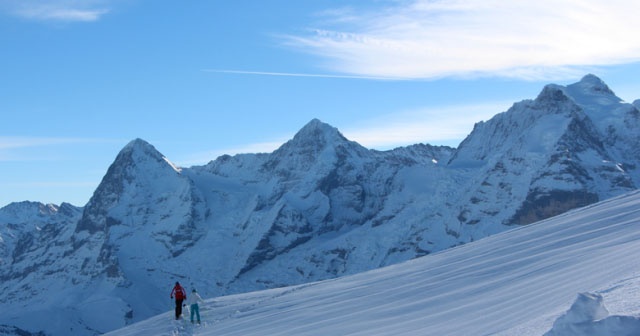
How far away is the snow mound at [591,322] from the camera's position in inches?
458

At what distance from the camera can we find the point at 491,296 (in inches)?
808

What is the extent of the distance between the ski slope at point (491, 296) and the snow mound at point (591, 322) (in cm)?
1

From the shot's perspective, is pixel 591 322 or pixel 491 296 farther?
pixel 491 296

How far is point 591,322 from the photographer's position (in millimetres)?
12000

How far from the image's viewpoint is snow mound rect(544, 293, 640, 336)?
11625mm

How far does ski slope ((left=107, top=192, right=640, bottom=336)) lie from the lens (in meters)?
14.7

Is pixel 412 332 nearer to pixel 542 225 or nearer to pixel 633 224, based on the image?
pixel 633 224

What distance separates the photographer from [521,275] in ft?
74.9

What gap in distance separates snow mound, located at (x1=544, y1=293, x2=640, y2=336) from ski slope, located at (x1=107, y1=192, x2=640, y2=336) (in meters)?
0.01

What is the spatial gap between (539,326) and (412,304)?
8.84 meters

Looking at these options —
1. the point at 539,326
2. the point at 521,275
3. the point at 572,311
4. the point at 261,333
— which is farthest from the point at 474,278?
the point at 572,311

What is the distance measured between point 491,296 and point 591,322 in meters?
8.58

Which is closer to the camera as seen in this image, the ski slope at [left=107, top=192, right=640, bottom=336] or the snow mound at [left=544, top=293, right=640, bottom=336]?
the snow mound at [left=544, top=293, right=640, bottom=336]

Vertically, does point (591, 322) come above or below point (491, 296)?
above
